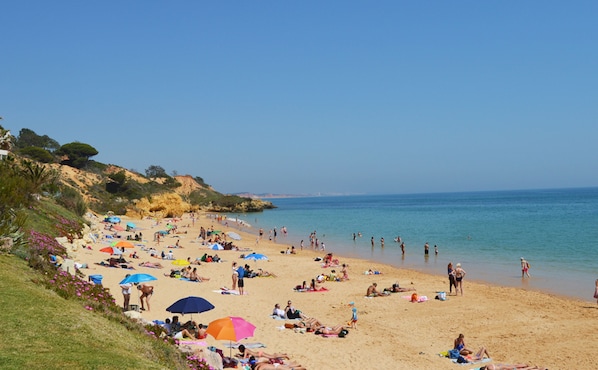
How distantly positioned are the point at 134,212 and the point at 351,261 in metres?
38.4

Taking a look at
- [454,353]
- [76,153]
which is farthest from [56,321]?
[76,153]

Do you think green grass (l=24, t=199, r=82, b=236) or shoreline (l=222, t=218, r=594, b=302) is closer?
shoreline (l=222, t=218, r=594, b=302)

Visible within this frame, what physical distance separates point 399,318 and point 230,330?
711 centimetres

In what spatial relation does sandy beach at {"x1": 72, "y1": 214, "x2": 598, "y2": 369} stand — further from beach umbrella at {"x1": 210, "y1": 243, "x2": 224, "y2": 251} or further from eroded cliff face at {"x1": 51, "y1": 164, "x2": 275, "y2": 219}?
eroded cliff face at {"x1": 51, "y1": 164, "x2": 275, "y2": 219}

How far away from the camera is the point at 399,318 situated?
53.1 feet

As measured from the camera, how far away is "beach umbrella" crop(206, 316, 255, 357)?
11000 mm

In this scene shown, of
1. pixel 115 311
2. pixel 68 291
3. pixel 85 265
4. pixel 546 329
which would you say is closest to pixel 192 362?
pixel 115 311

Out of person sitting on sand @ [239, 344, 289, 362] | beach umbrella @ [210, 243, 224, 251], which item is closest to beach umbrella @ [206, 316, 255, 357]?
person sitting on sand @ [239, 344, 289, 362]

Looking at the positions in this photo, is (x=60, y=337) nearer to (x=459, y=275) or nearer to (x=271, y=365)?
(x=271, y=365)

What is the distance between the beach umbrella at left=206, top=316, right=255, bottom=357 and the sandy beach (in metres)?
1.35

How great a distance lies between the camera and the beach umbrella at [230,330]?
36.1 feet

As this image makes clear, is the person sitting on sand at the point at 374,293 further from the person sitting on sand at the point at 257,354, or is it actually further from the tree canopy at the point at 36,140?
the tree canopy at the point at 36,140

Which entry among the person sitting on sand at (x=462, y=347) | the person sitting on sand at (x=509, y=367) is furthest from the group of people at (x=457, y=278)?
the person sitting on sand at (x=509, y=367)

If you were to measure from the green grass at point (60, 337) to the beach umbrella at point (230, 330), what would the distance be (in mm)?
1945
